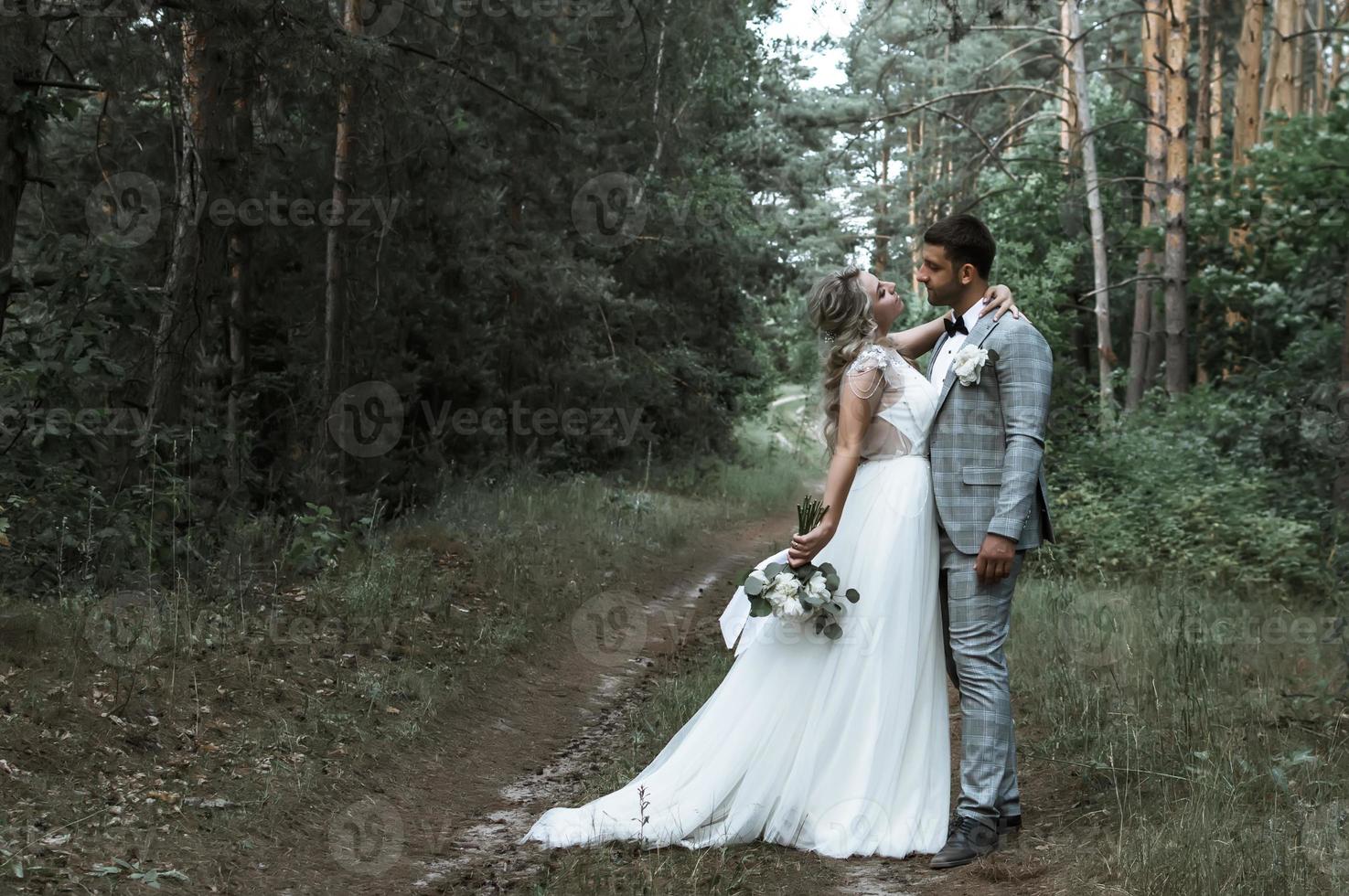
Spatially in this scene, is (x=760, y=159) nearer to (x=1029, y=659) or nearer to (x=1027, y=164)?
(x=1027, y=164)

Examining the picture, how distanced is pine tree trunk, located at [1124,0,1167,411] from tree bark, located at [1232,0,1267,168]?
178 centimetres

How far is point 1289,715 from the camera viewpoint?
6.12m

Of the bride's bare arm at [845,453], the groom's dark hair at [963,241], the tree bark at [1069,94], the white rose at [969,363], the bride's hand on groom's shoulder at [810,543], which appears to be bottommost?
the bride's hand on groom's shoulder at [810,543]

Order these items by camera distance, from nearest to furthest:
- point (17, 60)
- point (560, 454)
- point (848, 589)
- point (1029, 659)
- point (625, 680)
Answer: point (848, 589), point (17, 60), point (1029, 659), point (625, 680), point (560, 454)

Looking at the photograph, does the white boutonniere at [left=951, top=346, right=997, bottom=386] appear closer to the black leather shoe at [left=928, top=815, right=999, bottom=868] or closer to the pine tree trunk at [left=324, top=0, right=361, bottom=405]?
the black leather shoe at [left=928, top=815, right=999, bottom=868]

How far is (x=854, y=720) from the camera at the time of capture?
5070 mm

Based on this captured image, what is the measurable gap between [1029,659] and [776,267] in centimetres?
1699

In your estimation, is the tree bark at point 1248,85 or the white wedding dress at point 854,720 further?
the tree bark at point 1248,85

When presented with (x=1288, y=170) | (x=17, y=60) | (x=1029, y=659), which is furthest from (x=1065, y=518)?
(x=17, y=60)

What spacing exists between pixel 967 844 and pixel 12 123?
6.80 meters

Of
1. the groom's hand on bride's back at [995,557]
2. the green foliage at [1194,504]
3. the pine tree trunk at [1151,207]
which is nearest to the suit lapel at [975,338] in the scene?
the groom's hand on bride's back at [995,557]

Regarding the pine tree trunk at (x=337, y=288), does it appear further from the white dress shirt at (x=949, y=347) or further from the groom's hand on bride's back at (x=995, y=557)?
the groom's hand on bride's back at (x=995, y=557)

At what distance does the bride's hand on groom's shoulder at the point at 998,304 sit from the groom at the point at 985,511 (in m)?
0.03

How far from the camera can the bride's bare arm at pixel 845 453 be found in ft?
16.6
